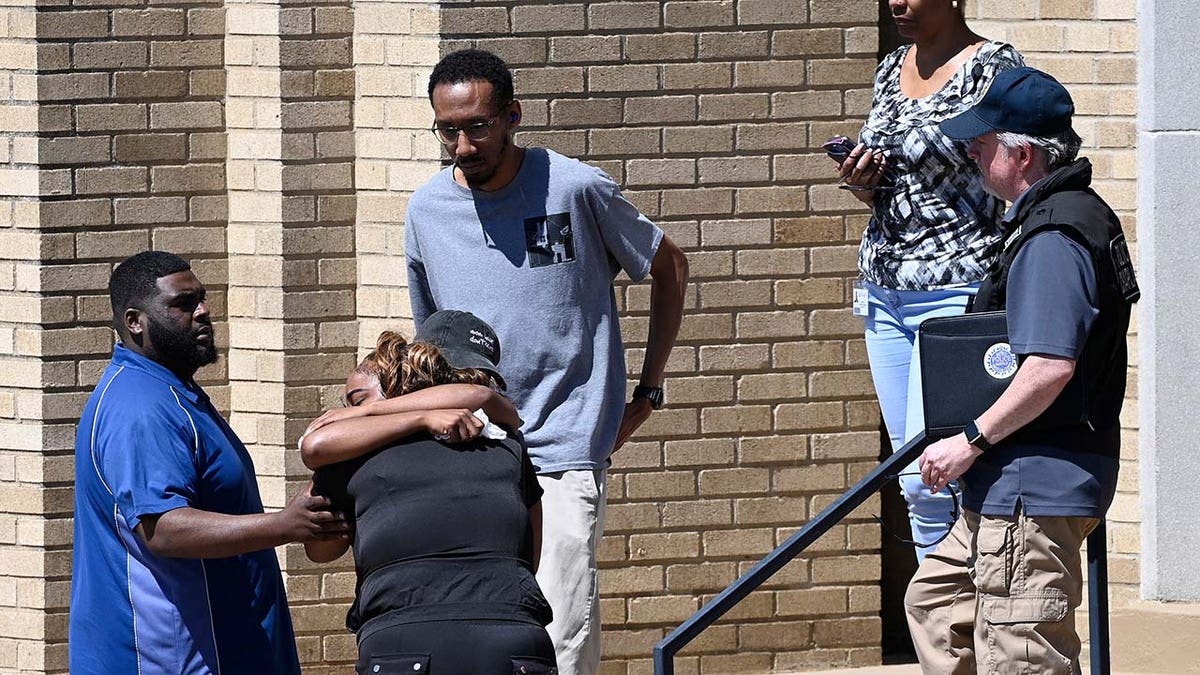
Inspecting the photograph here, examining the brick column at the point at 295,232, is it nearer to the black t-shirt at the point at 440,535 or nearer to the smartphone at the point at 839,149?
the smartphone at the point at 839,149

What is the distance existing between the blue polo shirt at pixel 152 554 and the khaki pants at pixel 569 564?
0.74 meters

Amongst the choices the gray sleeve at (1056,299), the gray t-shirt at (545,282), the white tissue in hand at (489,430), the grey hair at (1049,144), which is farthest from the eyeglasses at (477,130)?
the gray sleeve at (1056,299)

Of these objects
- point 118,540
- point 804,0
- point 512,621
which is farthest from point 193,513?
point 804,0

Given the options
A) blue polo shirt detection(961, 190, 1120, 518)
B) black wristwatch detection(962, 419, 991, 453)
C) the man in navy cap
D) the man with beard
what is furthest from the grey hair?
the man with beard

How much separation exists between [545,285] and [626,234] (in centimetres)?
31

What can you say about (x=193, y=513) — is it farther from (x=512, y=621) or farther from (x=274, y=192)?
(x=274, y=192)

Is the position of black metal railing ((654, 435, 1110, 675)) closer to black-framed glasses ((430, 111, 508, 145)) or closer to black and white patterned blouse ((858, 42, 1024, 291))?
black and white patterned blouse ((858, 42, 1024, 291))

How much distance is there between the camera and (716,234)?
6559 mm

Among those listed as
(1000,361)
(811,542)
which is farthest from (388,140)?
(1000,361)

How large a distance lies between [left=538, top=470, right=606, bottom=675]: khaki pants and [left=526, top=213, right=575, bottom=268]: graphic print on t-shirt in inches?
22.1

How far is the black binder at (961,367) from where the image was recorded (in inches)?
166

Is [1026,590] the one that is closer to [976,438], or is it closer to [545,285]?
[976,438]

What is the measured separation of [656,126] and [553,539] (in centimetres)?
226

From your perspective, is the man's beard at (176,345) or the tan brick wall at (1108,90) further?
the tan brick wall at (1108,90)
